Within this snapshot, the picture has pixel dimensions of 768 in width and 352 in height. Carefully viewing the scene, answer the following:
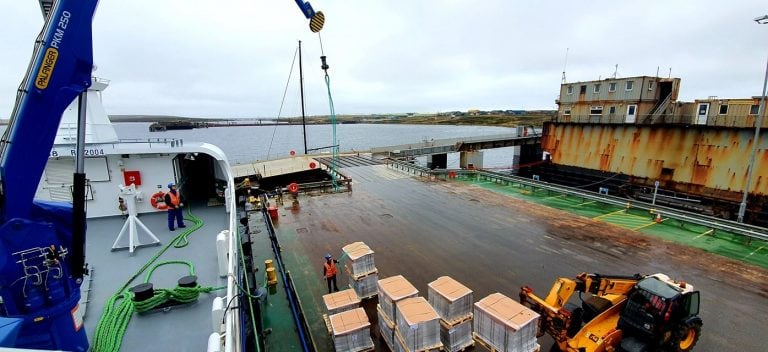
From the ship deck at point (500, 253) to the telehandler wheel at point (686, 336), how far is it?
1.21m

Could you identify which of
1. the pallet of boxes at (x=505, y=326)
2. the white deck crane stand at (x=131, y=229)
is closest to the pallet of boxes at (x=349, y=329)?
the pallet of boxes at (x=505, y=326)

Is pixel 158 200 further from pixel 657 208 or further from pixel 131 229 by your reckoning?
pixel 657 208

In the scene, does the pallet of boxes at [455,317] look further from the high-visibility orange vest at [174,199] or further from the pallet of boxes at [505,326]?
the high-visibility orange vest at [174,199]

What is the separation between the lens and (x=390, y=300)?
7.00 meters

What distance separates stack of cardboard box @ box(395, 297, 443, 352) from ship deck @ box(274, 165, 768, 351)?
146 cm

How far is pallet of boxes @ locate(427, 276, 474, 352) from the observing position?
6.79 meters

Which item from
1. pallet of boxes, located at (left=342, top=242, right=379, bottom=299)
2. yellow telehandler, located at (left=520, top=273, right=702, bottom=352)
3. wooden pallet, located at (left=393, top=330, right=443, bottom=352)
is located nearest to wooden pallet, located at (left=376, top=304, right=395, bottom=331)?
wooden pallet, located at (left=393, top=330, right=443, bottom=352)

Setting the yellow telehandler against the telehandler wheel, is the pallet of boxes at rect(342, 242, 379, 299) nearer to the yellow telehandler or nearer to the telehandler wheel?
the yellow telehandler

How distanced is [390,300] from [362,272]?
6.50 feet

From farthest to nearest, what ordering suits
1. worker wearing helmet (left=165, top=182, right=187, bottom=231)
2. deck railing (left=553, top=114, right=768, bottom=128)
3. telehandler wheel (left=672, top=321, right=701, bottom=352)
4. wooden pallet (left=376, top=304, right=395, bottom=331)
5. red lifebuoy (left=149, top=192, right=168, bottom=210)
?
deck railing (left=553, top=114, right=768, bottom=128) → red lifebuoy (left=149, top=192, right=168, bottom=210) → worker wearing helmet (left=165, top=182, right=187, bottom=231) → wooden pallet (left=376, top=304, right=395, bottom=331) → telehandler wheel (left=672, top=321, right=701, bottom=352)

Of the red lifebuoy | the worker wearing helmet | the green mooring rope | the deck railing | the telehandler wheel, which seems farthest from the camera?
the deck railing

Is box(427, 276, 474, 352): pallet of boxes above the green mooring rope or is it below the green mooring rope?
below

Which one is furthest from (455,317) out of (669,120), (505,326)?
(669,120)

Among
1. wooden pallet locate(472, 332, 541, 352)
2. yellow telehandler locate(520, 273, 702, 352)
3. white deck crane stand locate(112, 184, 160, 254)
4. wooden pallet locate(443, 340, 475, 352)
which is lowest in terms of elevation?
wooden pallet locate(443, 340, 475, 352)
